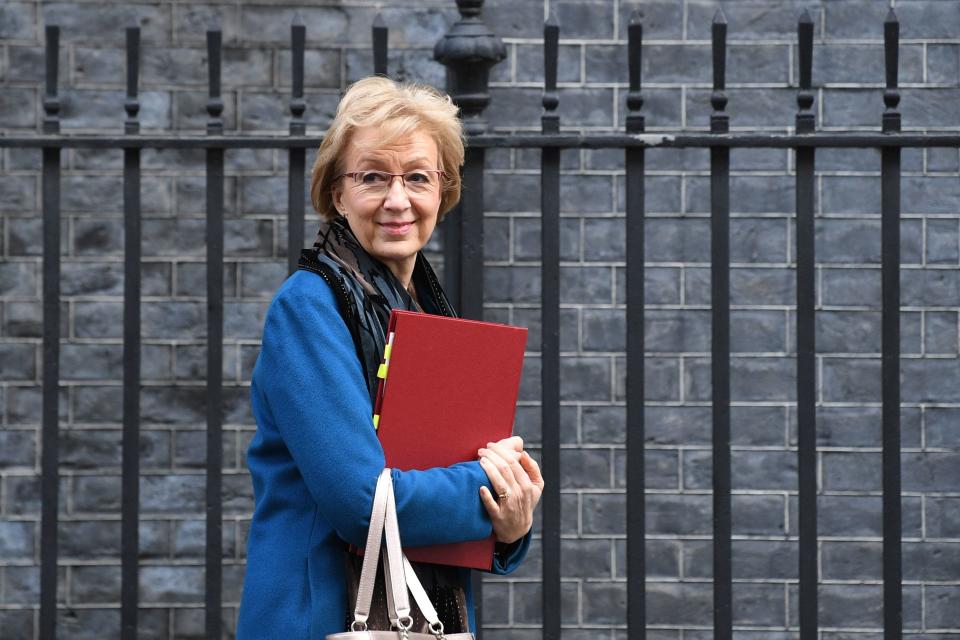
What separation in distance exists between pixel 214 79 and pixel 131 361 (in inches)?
27.5

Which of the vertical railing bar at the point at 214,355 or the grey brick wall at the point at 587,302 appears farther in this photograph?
the grey brick wall at the point at 587,302

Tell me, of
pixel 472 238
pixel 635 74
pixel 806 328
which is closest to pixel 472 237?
pixel 472 238

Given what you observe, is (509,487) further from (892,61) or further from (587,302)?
(587,302)

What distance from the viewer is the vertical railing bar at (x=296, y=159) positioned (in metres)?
3.07

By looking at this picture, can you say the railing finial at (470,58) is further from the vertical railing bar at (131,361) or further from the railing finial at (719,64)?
the vertical railing bar at (131,361)

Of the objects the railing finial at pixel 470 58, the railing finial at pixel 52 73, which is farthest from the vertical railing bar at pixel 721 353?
the railing finial at pixel 52 73

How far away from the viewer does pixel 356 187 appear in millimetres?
2277

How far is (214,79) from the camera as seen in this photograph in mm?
3117

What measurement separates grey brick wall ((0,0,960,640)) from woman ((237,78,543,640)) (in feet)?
6.98

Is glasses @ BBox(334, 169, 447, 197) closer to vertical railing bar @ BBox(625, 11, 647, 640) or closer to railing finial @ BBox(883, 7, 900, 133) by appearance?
vertical railing bar @ BBox(625, 11, 647, 640)

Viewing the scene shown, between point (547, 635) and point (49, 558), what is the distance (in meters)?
1.21

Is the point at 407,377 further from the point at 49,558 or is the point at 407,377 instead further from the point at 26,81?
the point at 26,81

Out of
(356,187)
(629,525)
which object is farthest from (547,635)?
(356,187)

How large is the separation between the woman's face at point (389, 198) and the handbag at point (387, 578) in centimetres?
44
